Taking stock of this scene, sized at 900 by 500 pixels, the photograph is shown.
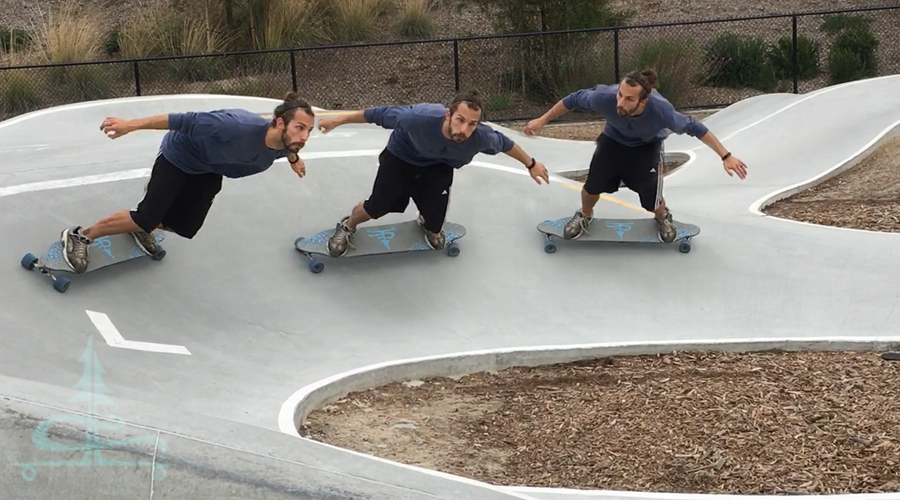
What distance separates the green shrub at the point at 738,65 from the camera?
73.1 ft

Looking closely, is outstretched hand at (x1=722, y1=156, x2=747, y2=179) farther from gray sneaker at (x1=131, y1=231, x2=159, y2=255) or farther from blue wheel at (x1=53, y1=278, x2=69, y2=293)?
blue wheel at (x1=53, y1=278, x2=69, y2=293)

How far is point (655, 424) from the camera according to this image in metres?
5.79

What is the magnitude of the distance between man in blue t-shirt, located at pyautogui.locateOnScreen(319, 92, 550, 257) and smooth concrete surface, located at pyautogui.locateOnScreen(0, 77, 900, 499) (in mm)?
448

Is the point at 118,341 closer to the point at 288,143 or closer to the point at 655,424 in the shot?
the point at 288,143

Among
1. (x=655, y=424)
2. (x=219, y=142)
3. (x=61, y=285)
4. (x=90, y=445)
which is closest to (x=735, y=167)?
(x=655, y=424)

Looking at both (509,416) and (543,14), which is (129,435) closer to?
(509,416)

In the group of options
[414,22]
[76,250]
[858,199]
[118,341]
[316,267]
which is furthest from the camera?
[414,22]

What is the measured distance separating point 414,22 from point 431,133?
1924 cm

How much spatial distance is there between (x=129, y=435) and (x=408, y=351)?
13.6ft

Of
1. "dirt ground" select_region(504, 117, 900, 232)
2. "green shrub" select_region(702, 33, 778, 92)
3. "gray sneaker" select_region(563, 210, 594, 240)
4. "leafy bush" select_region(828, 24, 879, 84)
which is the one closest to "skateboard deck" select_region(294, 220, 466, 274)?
"gray sneaker" select_region(563, 210, 594, 240)

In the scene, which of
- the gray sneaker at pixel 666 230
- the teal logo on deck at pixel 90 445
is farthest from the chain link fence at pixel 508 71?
the teal logo on deck at pixel 90 445

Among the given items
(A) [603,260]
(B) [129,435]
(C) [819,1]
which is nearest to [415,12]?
(C) [819,1]

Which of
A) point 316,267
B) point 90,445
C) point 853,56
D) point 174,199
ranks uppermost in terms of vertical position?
point 853,56

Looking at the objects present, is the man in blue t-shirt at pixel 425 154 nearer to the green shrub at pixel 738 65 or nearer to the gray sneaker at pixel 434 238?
the gray sneaker at pixel 434 238
